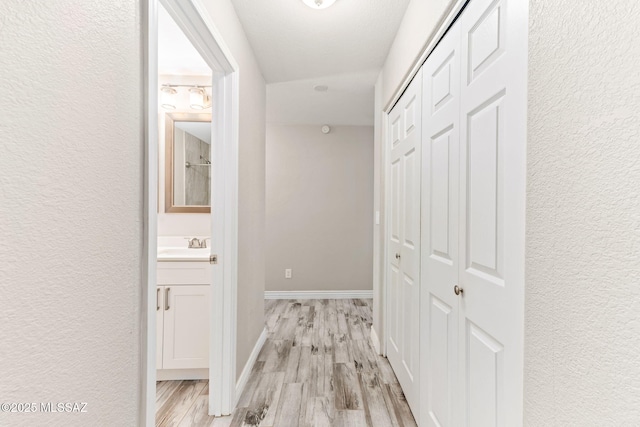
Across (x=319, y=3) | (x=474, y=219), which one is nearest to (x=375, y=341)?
(x=474, y=219)

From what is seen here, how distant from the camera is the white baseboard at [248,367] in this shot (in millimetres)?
1983

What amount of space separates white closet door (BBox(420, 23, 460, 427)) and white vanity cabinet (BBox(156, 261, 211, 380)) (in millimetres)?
1470

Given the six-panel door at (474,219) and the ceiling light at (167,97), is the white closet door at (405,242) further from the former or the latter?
the ceiling light at (167,97)

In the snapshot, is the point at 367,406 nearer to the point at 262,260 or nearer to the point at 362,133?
the point at 262,260

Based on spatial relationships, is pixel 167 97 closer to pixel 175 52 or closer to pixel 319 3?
pixel 175 52

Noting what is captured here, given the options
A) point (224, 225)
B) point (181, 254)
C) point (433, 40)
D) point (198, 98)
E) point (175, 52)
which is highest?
point (175, 52)

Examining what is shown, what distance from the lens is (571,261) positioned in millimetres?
662

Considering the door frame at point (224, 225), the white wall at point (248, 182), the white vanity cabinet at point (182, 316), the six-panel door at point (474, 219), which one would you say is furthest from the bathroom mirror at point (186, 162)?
the six-panel door at point (474, 219)

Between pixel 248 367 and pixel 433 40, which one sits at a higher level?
pixel 433 40

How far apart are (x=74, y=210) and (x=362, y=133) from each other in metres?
4.12

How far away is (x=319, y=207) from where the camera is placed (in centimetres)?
450

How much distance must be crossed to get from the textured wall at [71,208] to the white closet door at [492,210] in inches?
42.1

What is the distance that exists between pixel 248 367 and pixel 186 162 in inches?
71.8

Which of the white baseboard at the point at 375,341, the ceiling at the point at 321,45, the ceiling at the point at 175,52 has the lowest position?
the white baseboard at the point at 375,341
